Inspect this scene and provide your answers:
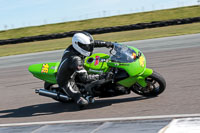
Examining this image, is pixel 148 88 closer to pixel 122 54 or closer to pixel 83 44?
pixel 122 54

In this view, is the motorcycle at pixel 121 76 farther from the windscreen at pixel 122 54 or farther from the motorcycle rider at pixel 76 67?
the motorcycle rider at pixel 76 67

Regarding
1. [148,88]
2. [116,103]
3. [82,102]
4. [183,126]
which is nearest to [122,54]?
[148,88]

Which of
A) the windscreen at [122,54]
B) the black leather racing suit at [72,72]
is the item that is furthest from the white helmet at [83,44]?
the windscreen at [122,54]

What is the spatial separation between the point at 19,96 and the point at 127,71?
332 centimetres

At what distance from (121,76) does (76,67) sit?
0.86m

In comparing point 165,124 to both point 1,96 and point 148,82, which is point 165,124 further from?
point 1,96

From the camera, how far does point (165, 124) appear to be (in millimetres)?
4512

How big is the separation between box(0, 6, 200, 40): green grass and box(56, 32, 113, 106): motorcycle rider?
24263 millimetres

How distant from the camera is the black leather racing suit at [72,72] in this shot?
19.6ft

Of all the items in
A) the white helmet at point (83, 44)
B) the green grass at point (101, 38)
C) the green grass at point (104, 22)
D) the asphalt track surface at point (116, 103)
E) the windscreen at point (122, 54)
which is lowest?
the asphalt track surface at point (116, 103)

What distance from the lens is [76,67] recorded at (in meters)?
5.94

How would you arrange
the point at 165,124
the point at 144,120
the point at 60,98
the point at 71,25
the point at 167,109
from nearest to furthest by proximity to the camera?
the point at 165,124, the point at 144,120, the point at 167,109, the point at 60,98, the point at 71,25

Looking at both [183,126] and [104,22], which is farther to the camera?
[104,22]

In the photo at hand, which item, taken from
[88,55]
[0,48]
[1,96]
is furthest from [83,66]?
[0,48]
